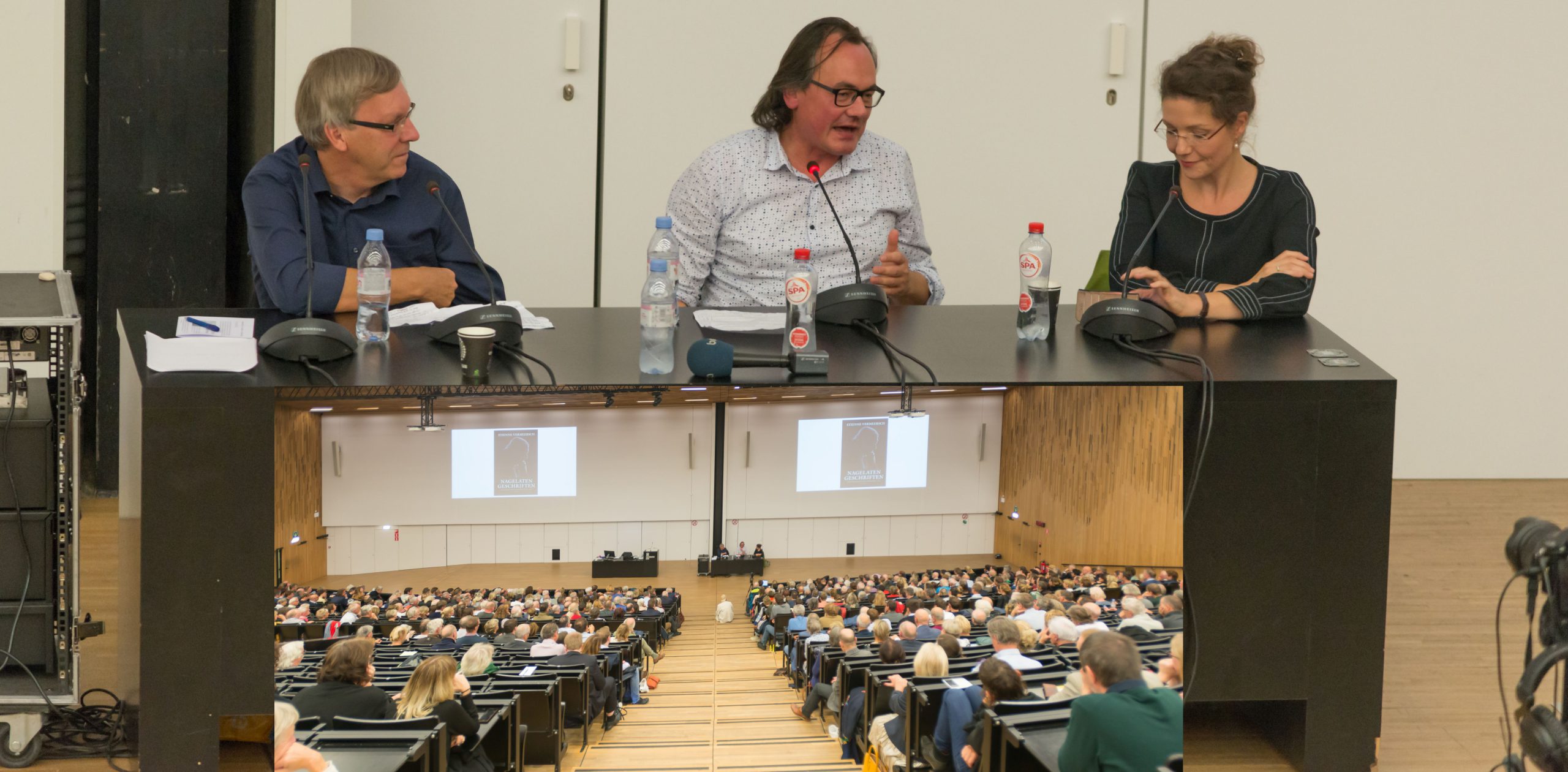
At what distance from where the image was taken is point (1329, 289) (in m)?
4.63

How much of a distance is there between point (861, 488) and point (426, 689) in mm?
650

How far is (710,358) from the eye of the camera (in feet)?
5.90

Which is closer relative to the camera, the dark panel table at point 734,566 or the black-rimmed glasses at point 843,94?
the dark panel table at point 734,566

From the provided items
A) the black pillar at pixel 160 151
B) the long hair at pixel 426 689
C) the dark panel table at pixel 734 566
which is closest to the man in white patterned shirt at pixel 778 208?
the dark panel table at pixel 734 566

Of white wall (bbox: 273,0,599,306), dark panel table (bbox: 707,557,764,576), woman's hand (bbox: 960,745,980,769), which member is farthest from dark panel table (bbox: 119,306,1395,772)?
white wall (bbox: 273,0,599,306)

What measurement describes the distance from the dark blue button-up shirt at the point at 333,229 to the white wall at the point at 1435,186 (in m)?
2.75

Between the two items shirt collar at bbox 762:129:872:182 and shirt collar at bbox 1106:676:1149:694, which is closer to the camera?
shirt collar at bbox 1106:676:1149:694

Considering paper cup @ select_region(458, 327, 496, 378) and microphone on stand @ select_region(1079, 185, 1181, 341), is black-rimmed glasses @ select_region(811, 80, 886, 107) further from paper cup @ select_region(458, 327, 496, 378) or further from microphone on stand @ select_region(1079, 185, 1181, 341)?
paper cup @ select_region(458, 327, 496, 378)

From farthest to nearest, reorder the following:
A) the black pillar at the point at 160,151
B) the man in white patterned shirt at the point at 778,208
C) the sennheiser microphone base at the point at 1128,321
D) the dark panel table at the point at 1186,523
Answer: the black pillar at the point at 160,151 < the man in white patterned shirt at the point at 778,208 < the sennheiser microphone base at the point at 1128,321 < the dark panel table at the point at 1186,523

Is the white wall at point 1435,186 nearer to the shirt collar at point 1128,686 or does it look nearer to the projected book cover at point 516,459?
the shirt collar at point 1128,686

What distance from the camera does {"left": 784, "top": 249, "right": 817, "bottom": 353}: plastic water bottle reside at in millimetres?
1896

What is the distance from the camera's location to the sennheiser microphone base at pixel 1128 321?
6.96 feet

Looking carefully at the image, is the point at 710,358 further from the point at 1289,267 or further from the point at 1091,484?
the point at 1289,267

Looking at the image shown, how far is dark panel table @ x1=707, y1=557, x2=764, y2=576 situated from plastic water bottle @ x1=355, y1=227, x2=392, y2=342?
63 centimetres
